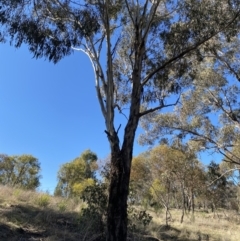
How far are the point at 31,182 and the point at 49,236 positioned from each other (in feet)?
99.6

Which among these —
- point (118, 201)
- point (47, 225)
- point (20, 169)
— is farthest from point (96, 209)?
point (20, 169)

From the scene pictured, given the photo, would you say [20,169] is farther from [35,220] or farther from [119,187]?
[119,187]

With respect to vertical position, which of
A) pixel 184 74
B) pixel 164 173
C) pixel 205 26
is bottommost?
pixel 164 173

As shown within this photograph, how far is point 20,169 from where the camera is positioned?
37.0 m

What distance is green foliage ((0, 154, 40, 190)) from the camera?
120 feet

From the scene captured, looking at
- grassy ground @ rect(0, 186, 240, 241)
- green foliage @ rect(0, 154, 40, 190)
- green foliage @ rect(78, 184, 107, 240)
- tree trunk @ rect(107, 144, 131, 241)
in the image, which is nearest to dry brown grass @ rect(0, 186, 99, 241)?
grassy ground @ rect(0, 186, 240, 241)

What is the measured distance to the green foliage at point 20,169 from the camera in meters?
36.5

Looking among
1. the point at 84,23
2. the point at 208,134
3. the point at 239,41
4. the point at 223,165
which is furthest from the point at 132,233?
the point at 223,165

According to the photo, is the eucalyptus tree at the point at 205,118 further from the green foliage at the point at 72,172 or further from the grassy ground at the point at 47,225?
the green foliage at the point at 72,172

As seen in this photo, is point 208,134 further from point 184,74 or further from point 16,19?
point 16,19

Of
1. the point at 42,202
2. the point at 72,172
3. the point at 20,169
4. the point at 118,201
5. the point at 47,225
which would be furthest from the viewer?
the point at 20,169

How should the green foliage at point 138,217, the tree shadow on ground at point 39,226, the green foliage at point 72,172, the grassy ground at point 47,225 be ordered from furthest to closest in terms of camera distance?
the green foliage at point 72,172, the green foliage at point 138,217, the grassy ground at point 47,225, the tree shadow on ground at point 39,226

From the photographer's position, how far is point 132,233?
8.38 metres

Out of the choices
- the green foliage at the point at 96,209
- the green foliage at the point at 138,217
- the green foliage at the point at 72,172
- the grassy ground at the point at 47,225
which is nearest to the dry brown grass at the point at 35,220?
the grassy ground at the point at 47,225
